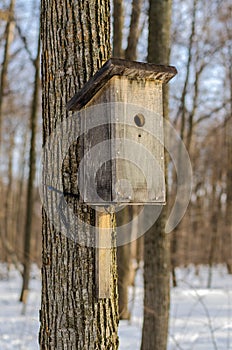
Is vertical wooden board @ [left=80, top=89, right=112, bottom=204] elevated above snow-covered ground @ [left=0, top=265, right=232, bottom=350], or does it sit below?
above

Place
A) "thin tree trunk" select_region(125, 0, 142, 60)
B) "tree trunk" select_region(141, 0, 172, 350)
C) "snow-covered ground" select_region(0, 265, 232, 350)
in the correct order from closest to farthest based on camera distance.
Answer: "tree trunk" select_region(141, 0, 172, 350) < "snow-covered ground" select_region(0, 265, 232, 350) < "thin tree trunk" select_region(125, 0, 142, 60)

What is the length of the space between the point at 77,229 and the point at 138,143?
0.60 meters

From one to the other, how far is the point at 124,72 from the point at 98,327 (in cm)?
141

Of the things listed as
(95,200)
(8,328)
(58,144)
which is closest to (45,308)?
(95,200)

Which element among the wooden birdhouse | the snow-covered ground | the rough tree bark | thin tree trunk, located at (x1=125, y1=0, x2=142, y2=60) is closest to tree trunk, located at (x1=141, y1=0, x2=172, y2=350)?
the snow-covered ground

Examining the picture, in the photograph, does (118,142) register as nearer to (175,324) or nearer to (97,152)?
(97,152)

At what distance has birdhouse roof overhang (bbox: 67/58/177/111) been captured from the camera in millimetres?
2439

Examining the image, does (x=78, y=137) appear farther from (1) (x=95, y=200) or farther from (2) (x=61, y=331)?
(2) (x=61, y=331)

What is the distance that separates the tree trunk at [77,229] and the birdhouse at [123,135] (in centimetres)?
17

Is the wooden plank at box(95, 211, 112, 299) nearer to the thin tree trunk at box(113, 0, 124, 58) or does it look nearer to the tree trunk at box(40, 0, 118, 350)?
the tree trunk at box(40, 0, 118, 350)

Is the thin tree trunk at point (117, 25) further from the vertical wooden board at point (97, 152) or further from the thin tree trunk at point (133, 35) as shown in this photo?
the vertical wooden board at point (97, 152)

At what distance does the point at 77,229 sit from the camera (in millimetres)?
2744

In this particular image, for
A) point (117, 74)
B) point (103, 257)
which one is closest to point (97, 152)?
point (117, 74)

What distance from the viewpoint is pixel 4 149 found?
814 inches
